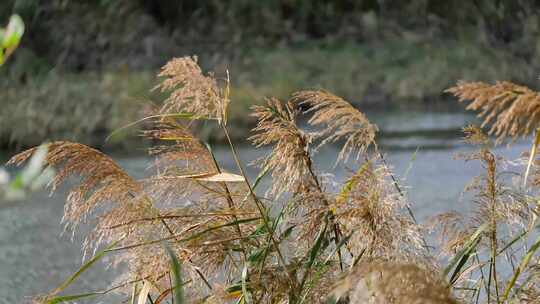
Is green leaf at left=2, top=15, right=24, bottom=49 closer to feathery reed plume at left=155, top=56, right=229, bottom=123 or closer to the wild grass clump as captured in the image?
the wild grass clump

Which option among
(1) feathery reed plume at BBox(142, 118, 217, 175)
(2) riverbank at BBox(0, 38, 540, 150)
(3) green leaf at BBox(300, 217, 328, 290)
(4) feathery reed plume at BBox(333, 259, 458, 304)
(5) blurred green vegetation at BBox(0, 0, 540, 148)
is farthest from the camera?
(5) blurred green vegetation at BBox(0, 0, 540, 148)

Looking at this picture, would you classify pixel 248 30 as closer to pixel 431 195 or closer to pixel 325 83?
pixel 325 83

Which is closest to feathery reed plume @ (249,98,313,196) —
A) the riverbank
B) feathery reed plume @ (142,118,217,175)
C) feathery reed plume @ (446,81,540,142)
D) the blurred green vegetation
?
feathery reed plume @ (142,118,217,175)

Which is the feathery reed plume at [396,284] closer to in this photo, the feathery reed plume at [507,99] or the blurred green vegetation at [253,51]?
the feathery reed plume at [507,99]

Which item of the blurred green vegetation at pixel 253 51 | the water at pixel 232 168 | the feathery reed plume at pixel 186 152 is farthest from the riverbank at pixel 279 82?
the feathery reed plume at pixel 186 152

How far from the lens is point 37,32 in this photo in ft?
26.0

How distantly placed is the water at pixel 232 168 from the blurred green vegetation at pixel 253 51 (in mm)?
837

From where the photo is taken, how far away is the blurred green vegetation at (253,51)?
6.25 metres

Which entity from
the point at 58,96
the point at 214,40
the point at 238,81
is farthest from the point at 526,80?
the point at 58,96

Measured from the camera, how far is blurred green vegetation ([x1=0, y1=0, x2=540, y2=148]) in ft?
20.5

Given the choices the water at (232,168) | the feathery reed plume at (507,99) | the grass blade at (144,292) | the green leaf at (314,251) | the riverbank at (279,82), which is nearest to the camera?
the feathery reed plume at (507,99)

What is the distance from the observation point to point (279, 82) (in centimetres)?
681

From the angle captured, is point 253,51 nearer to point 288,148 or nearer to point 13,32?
point 288,148

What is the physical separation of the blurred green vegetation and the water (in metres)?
0.84
